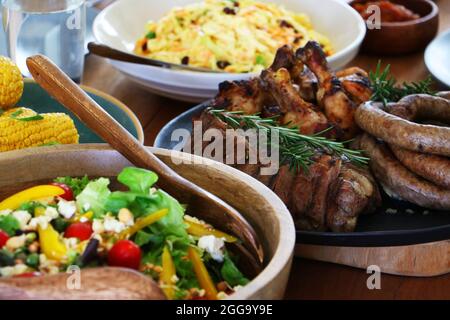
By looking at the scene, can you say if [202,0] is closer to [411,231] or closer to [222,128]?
[222,128]

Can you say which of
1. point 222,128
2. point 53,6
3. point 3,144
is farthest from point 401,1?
point 3,144

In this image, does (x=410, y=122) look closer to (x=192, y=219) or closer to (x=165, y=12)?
(x=192, y=219)

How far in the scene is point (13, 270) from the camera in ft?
3.52

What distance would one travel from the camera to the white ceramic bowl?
212 centimetres

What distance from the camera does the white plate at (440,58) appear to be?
2225 mm

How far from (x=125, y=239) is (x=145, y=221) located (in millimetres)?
50

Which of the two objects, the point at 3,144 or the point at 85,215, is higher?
the point at 85,215

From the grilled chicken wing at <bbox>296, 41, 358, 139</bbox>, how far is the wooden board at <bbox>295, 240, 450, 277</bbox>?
34 cm

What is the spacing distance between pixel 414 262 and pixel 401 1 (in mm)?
1584

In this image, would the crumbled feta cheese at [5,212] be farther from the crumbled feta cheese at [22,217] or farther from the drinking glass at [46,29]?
the drinking glass at [46,29]

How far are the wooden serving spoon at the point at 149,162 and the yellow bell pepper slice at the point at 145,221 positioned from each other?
0.43 feet
